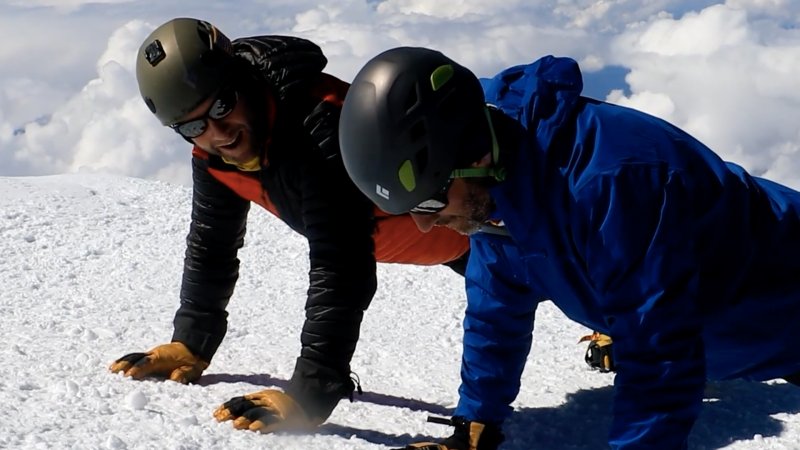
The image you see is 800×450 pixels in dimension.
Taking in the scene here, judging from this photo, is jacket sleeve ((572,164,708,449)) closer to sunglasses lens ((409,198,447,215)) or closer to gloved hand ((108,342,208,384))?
sunglasses lens ((409,198,447,215))

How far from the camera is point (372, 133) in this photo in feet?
8.03

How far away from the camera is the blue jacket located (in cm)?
233

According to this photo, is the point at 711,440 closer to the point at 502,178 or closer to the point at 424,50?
the point at 502,178

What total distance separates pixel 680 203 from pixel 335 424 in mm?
Answer: 1910

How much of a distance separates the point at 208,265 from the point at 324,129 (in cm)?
101

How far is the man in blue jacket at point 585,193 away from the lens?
234 centimetres

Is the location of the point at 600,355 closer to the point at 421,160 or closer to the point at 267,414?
the point at 267,414

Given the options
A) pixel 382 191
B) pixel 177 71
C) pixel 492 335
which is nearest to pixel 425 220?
pixel 382 191

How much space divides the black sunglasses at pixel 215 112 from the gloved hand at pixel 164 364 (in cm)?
111

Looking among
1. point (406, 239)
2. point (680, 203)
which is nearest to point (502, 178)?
point (680, 203)

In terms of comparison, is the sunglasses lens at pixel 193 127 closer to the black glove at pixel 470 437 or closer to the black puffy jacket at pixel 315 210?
the black puffy jacket at pixel 315 210

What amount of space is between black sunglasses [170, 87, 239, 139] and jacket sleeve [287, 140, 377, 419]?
38 centimetres

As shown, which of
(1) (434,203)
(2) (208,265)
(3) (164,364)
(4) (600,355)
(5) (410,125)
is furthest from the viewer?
(4) (600,355)

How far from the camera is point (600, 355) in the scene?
4.66 meters
